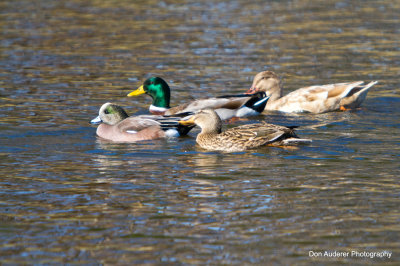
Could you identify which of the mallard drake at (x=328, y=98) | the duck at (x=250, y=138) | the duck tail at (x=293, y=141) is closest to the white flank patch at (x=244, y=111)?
the mallard drake at (x=328, y=98)

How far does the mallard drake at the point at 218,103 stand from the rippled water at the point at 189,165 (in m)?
0.48

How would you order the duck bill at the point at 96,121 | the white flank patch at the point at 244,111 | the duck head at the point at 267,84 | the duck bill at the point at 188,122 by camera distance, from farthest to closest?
the duck head at the point at 267,84
the white flank patch at the point at 244,111
the duck bill at the point at 96,121
the duck bill at the point at 188,122

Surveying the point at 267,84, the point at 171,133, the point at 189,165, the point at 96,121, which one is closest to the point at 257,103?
the point at 267,84

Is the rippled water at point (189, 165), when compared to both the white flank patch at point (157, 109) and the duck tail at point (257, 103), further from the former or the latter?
the white flank patch at point (157, 109)

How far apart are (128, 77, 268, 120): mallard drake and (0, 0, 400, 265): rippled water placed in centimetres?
48

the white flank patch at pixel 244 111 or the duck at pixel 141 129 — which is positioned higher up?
the duck at pixel 141 129

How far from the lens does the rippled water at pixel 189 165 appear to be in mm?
7195

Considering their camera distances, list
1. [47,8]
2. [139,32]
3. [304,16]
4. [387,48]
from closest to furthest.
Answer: [387,48]
[139,32]
[304,16]
[47,8]

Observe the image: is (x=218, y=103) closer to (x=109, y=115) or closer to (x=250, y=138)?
(x=109, y=115)

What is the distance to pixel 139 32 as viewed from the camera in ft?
82.6

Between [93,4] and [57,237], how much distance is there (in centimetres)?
2565

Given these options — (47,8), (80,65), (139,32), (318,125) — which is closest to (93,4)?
(47,8)

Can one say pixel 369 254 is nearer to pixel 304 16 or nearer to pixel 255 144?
pixel 255 144

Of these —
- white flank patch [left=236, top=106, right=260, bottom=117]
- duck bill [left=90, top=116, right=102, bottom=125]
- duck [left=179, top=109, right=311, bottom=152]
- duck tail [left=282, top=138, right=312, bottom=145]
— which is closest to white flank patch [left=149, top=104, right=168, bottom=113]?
white flank patch [left=236, top=106, right=260, bottom=117]
